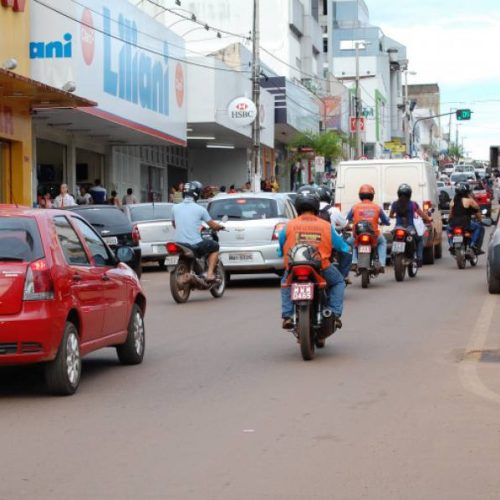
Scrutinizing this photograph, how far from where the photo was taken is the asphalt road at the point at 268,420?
21.3 feet

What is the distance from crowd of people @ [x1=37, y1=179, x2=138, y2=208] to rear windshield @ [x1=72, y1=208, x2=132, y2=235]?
186 inches

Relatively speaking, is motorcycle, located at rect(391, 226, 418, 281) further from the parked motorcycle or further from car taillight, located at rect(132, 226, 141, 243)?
car taillight, located at rect(132, 226, 141, 243)

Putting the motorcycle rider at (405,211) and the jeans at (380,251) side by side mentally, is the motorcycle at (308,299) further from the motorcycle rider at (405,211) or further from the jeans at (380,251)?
the motorcycle rider at (405,211)

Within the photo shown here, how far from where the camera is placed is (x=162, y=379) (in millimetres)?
10414

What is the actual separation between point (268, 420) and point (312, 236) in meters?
3.61

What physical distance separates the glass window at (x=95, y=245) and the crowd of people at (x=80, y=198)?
57.3ft

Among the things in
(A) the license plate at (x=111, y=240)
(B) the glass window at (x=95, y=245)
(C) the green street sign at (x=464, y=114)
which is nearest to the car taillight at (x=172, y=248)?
(A) the license plate at (x=111, y=240)

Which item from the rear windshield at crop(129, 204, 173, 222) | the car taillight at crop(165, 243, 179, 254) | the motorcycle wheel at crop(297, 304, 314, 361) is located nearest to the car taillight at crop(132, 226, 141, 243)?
the rear windshield at crop(129, 204, 173, 222)

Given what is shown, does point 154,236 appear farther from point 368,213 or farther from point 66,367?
point 66,367

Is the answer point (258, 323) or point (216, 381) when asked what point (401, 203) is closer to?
point (258, 323)

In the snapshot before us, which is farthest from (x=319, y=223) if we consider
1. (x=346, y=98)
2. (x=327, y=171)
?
(x=346, y=98)

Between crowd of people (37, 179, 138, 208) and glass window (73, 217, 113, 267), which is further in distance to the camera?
crowd of people (37, 179, 138, 208)

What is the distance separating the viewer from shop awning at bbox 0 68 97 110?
78.5 feet

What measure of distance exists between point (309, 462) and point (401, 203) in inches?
594
